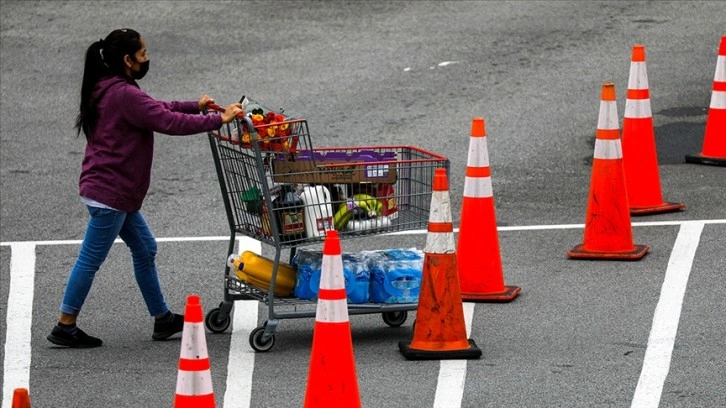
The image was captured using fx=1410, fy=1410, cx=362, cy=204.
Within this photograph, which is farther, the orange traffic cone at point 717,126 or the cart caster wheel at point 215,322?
the orange traffic cone at point 717,126

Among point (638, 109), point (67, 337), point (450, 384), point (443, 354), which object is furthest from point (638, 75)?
point (67, 337)

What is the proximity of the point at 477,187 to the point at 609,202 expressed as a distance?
4.13 ft

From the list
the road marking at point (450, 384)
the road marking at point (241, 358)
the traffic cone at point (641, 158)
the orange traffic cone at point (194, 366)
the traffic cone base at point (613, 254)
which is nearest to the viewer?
the orange traffic cone at point (194, 366)

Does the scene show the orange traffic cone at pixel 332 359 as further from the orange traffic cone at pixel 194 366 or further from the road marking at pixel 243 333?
the orange traffic cone at pixel 194 366

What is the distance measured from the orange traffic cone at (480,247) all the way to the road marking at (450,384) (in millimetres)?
1246

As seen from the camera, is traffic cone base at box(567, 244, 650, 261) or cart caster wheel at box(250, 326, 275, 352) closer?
cart caster wheel at box(250, 326, 275, 352)

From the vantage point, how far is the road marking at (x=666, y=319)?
275 inches

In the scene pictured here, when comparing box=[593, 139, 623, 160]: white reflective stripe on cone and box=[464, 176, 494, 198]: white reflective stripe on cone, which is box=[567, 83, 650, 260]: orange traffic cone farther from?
box=[464, 176, 494, 198]: white reflective stripe on cone

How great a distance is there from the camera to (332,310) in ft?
21.0

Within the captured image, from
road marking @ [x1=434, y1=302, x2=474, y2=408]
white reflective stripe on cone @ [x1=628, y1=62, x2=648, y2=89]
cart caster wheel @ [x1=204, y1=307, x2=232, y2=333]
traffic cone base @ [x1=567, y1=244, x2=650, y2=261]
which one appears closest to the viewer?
road marking @ [x1=434, y1=302, x2=474, y2=408]

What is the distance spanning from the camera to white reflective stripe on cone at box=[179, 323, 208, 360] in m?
5.43

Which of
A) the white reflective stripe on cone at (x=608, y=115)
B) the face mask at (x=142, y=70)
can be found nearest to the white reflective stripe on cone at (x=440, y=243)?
the face mask at (x=142, y=70)

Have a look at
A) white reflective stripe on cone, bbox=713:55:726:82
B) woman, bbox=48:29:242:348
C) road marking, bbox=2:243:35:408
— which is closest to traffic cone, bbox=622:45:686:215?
white reflective stripe on cone, bbox=713:55:726:82

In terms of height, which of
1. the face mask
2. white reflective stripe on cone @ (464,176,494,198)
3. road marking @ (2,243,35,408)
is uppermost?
the face mask
